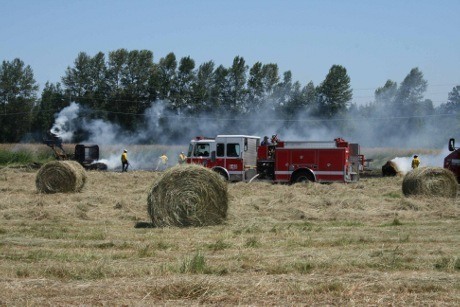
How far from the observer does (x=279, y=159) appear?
1187 inches

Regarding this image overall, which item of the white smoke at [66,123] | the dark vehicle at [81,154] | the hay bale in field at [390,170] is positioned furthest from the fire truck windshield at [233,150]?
the white smoke at [66,123]

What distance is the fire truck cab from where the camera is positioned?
31.2 metres

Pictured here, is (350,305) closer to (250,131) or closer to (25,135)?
(250,131)

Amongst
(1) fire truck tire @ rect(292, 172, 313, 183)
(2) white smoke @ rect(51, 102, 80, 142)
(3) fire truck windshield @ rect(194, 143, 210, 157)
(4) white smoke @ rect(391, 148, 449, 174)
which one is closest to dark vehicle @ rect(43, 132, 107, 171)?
(2) white smoke @ rect(51, 102, 80, 142)

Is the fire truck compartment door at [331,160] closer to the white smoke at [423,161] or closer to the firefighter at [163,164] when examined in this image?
the white smoke at [423,161]

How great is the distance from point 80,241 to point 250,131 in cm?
5049

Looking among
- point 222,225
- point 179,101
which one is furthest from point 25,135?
point 222,225

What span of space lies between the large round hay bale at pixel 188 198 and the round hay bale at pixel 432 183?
8.19 metres

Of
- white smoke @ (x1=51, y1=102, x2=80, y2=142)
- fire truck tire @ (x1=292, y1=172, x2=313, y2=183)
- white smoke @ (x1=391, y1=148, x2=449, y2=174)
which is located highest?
white smoke @ (x1=51, y1=102, x2=80, y2=142)

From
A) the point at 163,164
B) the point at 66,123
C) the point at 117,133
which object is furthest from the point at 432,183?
the point at 117,133

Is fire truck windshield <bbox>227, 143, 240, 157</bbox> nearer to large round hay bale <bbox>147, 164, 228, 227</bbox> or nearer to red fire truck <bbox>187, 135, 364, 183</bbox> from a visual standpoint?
red fire truck <bbox>187, 135, 364, 183</bbox>

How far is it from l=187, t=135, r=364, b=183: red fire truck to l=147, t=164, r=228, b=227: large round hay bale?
1454cm

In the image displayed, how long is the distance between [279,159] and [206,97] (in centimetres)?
Answer: 3829

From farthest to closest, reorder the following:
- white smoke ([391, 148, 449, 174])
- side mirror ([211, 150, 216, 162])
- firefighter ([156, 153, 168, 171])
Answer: firefighter ([156, 153, 168, 171]) < white smoke ([391, 148, 449, 174]) < side mirror ([211, 150, 216, 162])
